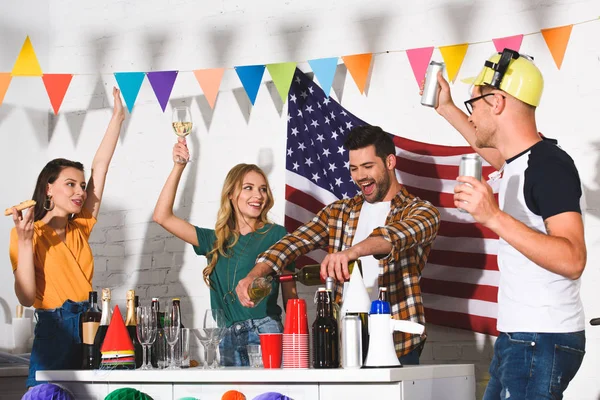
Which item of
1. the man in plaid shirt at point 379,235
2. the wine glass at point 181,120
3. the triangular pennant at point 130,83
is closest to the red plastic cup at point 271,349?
the man in plaid shirt at point 379,235

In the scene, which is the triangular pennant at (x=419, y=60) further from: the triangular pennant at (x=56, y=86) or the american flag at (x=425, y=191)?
the triangular pennant at (x=56, y=86)

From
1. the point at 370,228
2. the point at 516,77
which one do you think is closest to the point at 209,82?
the point at 370,228

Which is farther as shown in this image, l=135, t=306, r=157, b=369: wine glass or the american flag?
the american flag

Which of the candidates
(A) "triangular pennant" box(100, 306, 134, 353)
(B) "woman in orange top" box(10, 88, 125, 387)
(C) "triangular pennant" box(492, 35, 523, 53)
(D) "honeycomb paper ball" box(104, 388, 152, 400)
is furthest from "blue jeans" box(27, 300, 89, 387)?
(C) "triangular pennant" box(492, 35, 523, 53)

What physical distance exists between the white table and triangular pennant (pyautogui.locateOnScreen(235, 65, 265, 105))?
1.93 m

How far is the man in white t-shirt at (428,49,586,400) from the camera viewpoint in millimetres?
2025

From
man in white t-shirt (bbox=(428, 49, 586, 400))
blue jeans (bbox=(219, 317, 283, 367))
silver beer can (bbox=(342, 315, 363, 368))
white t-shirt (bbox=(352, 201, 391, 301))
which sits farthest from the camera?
blue jeans (bbox=(219, 317, 283, 367))

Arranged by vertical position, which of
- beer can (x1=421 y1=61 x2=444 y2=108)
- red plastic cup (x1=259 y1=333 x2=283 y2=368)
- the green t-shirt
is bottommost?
red plastic cup (x1=259 y1=333 x2=283 y2=368)

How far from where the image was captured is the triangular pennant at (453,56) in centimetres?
381

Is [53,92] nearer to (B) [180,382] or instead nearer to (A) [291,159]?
(A) [291,159]

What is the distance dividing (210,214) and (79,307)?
54.8 inches

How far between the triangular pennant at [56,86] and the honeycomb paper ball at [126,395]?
2.34 metres

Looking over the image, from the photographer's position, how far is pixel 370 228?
131 inches

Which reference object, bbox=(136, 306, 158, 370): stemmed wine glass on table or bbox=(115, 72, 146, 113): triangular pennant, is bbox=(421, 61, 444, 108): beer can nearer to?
bbox=(136, 306, 158, 370): stemmed wine glass on table
